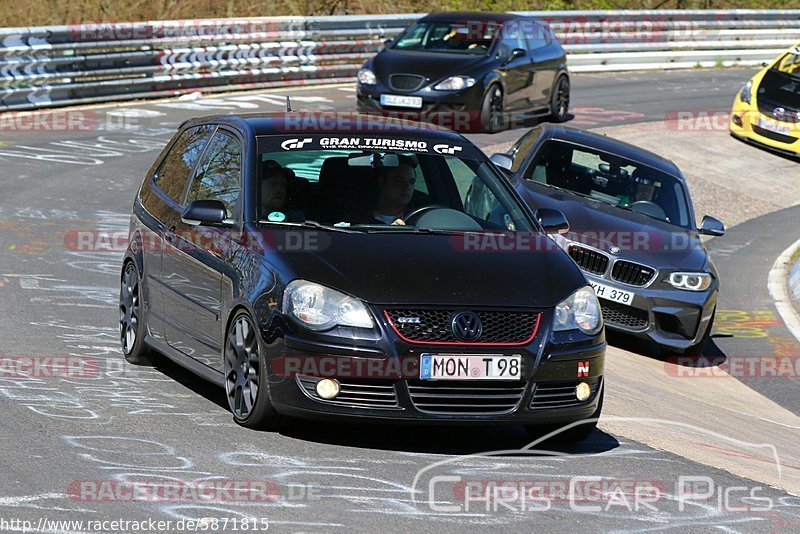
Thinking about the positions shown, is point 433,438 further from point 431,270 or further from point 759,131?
point 759,131

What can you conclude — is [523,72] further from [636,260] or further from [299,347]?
[299,347]

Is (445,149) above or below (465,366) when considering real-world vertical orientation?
above

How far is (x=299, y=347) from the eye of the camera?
6984mm

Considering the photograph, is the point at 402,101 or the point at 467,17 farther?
the point at 467,17

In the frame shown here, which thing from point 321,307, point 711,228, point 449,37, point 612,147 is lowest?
point 711,228

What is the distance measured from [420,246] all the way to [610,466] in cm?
149

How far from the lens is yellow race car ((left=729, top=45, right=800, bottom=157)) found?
24516mm

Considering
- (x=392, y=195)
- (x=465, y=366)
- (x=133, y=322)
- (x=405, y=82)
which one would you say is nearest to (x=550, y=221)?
(x=392, y=195)

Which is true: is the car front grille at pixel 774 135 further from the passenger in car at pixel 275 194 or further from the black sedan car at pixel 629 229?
the passenger in car at pixel 275 194

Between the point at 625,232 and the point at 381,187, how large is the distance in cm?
462

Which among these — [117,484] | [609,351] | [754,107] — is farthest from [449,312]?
[754,107]

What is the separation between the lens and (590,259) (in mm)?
12117

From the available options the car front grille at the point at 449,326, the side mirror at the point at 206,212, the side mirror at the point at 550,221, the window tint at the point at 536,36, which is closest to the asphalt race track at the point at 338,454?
the car front grille at the point at 449,326

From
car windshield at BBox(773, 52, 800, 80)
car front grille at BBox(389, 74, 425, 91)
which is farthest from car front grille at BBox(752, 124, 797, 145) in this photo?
car front grille at BBox(389, 74, 425, 91)
